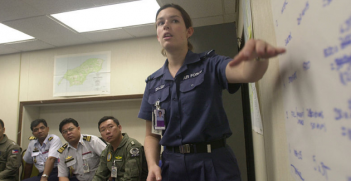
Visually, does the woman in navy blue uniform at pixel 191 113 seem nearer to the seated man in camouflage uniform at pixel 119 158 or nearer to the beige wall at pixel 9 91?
the seated man in camouflage uniform at pixel 119 158

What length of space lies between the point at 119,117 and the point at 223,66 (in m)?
3.05

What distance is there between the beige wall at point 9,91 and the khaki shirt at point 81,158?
70.7 inches

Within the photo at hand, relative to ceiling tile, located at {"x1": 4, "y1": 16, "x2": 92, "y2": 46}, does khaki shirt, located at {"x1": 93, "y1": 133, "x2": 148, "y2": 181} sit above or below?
below

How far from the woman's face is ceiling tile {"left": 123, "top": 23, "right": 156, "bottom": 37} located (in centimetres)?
211

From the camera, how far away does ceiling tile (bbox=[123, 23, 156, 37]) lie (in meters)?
2.95

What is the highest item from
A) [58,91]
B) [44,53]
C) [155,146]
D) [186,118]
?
[44,53]

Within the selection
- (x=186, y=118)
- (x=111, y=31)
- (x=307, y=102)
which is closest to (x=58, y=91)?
(x=111, y=31)

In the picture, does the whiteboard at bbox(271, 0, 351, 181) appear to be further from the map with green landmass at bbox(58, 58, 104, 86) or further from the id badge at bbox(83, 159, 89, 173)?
the map with green landmass at bbox(58, 58, 104, 86)

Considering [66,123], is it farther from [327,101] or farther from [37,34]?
[327,101]

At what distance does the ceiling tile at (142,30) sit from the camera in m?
2.95

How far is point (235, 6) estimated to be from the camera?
95.9 inches

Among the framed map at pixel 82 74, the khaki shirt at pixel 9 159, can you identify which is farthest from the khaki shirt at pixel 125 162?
the khaki shirt at pixel 9 159

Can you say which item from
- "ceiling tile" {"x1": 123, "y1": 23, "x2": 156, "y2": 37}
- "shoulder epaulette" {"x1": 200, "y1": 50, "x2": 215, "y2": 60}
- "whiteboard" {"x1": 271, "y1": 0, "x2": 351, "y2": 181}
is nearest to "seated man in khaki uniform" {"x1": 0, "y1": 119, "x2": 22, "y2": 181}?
"ceiling tile" {"x1": 123, "y1": 23, "x2": 156, "y2": 37}

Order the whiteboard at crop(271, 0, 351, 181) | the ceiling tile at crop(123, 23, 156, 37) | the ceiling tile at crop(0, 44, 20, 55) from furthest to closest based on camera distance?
the ceiling tile at crop(0, 44, 20, 55)
the ceiling tile at crop(123, 23, 156, 37)
the whiteboard at crop(271, 0, 351, 181)
